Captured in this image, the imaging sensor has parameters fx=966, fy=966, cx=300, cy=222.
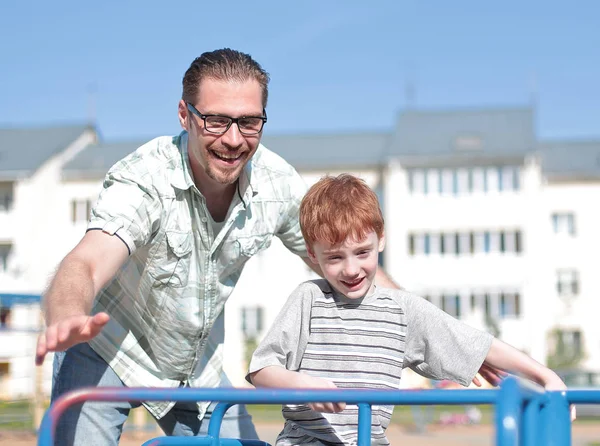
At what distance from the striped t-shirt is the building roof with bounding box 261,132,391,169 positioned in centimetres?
3457

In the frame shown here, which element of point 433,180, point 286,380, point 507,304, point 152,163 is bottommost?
point 286,380

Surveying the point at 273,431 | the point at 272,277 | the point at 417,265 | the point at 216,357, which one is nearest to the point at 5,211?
the point at 272,277

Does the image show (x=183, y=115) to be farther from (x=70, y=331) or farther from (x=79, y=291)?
(x=70, y=331)

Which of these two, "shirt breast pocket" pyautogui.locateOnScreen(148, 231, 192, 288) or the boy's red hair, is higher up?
the boy's red hair

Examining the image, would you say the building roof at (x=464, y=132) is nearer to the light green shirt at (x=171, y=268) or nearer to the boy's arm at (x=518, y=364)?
the light green shirt at (x=171, y=268)

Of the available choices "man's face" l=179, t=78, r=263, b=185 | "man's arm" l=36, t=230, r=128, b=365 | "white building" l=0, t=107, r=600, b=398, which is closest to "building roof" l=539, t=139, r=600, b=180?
"white building" l=0, t=107, r=600, b=398

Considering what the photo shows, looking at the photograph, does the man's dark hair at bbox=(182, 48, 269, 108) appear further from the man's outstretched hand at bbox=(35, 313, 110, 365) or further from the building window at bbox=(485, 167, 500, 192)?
the building window at bbox=(485, 167, 500, 192)

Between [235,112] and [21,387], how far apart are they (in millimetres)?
32428

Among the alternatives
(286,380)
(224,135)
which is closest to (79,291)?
(286,380)

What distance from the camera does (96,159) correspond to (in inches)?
1580

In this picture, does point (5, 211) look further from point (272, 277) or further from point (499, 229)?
point (499, 229)

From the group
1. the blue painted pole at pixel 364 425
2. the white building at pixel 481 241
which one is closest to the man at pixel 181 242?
the blue painted pole at pixel 364 425

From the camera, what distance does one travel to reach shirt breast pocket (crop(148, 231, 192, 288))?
3330 mm

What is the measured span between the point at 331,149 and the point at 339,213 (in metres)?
36.9
